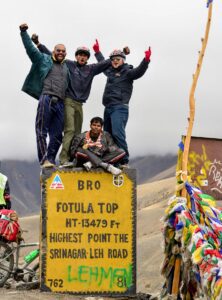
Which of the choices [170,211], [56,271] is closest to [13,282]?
[56,271]

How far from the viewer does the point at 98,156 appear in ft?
29.2

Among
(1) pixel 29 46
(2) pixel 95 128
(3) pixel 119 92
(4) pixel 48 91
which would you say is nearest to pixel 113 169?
(2) pixel 95 128

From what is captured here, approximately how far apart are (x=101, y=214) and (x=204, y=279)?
2633 mm

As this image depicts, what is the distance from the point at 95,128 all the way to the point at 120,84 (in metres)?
0.99

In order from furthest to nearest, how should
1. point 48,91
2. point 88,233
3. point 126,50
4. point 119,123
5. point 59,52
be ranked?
point 126,50, point 119,123, point 59,52, point 48,91, point 88,233

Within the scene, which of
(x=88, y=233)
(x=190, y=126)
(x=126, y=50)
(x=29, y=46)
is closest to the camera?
(x=190, y=126)

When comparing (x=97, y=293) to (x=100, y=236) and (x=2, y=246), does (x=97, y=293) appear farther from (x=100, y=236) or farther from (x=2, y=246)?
(x=2, y=246)

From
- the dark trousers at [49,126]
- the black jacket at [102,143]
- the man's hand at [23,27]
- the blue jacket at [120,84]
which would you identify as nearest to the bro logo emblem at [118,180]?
the black jacket at [102,143]

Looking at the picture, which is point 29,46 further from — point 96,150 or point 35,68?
point 96,150

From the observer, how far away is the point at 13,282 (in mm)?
10055

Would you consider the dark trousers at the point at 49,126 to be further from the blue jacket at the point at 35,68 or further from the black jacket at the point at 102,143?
the black jacket at the point at 102,143

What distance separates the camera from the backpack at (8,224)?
9945mm

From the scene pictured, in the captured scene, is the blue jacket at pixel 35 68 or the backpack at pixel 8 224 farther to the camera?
the backpack at pixel 8 224

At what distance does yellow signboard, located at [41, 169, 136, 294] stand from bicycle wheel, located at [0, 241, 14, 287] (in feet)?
4.57
